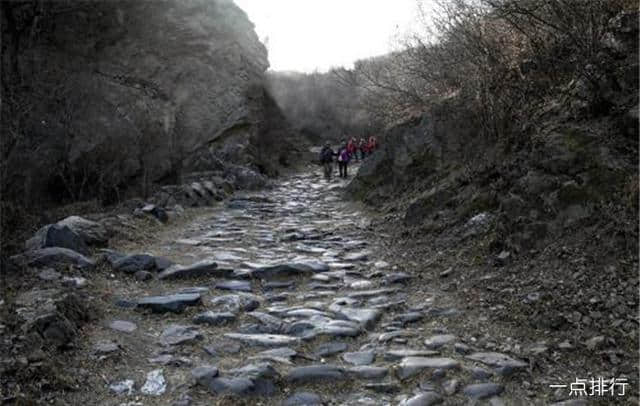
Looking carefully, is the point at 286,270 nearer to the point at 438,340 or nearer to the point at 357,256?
the point at 357,256

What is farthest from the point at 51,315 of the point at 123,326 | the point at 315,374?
the point at 315,374

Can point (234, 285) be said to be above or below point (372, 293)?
above

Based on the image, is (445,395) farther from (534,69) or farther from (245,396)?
(534,69)

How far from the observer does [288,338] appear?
5438 mm

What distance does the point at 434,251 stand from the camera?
834 cm

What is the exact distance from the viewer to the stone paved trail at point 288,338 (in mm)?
4309

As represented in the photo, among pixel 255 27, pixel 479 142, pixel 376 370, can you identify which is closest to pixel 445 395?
pixel 376 370

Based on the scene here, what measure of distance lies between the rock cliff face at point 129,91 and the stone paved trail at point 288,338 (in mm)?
11941

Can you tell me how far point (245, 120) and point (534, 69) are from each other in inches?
710

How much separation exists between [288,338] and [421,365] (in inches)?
54.4

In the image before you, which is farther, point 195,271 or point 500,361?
point 195,271

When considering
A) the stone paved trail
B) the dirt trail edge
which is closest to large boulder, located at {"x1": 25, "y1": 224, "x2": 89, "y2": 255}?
the dirt trail edge

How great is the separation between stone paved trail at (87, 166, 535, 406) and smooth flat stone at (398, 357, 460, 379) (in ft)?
0.03

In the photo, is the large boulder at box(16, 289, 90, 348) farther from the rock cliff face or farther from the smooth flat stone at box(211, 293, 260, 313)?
the rock cliff face
